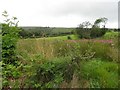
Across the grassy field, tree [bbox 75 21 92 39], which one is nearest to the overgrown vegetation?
the grassy field

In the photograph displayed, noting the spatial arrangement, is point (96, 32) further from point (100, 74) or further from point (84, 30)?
point (100, 74)

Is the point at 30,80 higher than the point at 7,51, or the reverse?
the point at 7,51

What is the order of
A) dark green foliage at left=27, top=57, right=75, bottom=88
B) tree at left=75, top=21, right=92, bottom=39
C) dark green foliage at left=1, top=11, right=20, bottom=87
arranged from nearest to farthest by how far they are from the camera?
1. dark green foliage at left=27, top=57, right=75, bottom=88
2. dark green foliage at left=1, top=11, right=20, bottom=87
3. tree at left=75, top=21, right=92, bottom=39

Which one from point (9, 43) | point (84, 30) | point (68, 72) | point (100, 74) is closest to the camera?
point (68, 72)

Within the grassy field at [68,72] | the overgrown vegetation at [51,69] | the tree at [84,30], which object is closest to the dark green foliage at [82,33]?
the tree at [84,30]

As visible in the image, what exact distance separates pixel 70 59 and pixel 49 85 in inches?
38.9

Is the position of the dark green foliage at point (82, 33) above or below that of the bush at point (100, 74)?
above

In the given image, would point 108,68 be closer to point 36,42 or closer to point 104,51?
point 104,51

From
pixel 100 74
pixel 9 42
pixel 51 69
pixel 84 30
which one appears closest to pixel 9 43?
pixel 9 42

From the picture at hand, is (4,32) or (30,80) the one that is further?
(4,32)

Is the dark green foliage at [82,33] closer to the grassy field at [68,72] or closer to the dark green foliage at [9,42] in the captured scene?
the dark green foliage at [9,42]

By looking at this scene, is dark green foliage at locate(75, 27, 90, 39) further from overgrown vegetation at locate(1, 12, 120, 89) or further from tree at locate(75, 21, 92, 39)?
overgrown vegetation at locate(1, 12, 120, 89)

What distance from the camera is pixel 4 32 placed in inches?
365

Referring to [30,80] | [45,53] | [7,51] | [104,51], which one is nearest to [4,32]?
[7,51]
